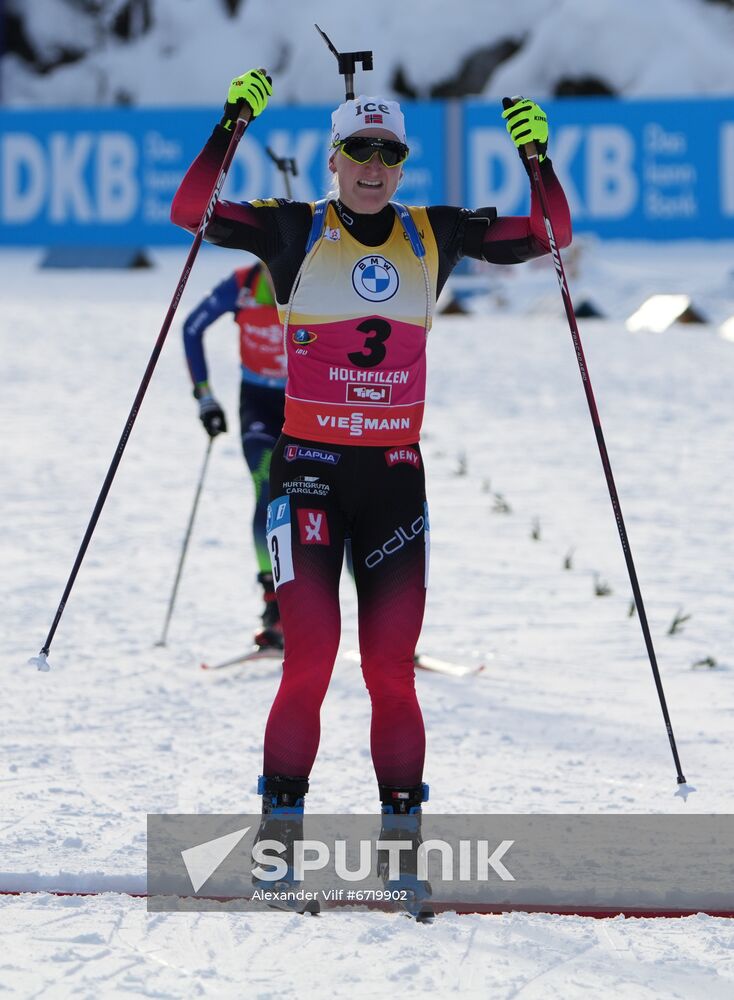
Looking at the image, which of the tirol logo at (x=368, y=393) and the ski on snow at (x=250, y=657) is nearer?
the tirol logo at (x=368, y=393)

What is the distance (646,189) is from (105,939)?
18936 mm

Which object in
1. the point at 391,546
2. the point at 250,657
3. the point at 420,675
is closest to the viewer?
the point at 391,546

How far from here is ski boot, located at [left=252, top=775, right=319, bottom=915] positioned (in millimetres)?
3695

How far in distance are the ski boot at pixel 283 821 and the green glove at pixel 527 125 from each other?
1.88m

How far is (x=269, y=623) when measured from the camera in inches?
261

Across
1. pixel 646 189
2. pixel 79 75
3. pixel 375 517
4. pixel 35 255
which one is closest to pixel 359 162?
pixel 375 517

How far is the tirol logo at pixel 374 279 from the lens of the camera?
3865mm

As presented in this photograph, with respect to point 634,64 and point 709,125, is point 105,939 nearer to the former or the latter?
point 709,125

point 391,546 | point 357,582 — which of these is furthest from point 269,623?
point 391,546

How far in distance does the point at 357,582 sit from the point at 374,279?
0.82 m

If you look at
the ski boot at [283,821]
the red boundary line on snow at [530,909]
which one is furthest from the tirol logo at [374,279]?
the red boundary line on snow at [530,909]

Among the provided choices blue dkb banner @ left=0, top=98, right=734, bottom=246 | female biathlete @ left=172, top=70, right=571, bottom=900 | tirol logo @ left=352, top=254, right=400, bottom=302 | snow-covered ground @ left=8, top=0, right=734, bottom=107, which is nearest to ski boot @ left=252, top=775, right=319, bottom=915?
female biathlete @ left=172, top=70, right=571, bottom=900

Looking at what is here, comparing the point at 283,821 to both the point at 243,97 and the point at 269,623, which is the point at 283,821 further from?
the point at 269,623

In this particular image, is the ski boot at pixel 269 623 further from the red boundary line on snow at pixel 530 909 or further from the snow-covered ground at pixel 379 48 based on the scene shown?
the snow-covered ground at pixel 379 48
